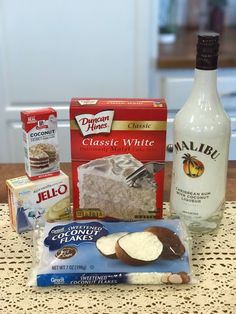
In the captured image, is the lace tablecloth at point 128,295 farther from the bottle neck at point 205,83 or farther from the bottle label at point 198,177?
the bottle neck at point 205,83

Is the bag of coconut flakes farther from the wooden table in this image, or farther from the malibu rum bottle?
the wooden table

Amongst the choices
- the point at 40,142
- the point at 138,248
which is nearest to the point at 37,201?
the point at 40,142

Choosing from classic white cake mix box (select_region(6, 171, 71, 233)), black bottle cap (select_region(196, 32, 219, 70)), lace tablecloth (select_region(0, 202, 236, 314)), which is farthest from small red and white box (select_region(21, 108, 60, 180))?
black bottle cap (select_region(196, 32, 219, 70))

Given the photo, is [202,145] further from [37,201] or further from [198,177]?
[37,201]

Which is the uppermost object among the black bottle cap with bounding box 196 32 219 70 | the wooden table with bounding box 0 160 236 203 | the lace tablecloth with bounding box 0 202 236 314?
the black bottle cap with bounding box 196 32 219 70

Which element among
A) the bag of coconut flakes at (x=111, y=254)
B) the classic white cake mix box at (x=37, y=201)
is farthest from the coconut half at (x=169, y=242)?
the classic white cake mix box at (x=37, y=201)
